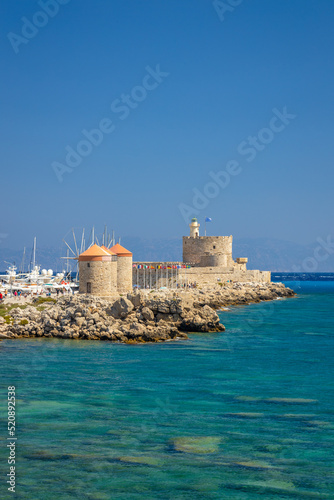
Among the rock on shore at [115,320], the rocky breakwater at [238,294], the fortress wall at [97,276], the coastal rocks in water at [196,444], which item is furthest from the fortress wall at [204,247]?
the coastal rocks in water at [196,444]

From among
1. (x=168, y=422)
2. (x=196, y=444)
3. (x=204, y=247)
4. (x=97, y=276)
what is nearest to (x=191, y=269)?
(x=204, y=247)

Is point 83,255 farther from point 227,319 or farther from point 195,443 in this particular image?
point 195,443

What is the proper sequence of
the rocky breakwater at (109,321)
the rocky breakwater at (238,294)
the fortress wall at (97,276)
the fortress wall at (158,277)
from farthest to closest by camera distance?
the fortress wall at (158,277) → the rocky breakwater at (238,294) → the fortress wall at (97,276) → the rocky breakwater at (109,321)

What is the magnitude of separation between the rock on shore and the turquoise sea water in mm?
1556

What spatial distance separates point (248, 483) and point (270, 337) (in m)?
20.0

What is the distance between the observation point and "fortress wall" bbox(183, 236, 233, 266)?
66562mm

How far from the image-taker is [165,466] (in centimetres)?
1075

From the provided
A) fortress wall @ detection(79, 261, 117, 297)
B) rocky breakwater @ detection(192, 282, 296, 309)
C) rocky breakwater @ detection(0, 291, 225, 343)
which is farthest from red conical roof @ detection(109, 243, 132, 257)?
rocky breakwater @ detection(0, 291, 225, 343)

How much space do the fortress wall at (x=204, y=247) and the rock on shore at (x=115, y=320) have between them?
36925mm

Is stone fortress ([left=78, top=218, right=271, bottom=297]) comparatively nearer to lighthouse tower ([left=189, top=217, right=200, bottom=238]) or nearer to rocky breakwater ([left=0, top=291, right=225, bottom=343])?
lighthouse tower ([left=189, top=217, right=200, bottom=238])

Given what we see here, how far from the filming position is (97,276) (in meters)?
35.5

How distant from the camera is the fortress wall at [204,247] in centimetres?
6656

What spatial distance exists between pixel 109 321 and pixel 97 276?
9294 mm

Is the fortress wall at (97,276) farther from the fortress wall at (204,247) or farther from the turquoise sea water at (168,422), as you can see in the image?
the fortress wall at (204,247)
